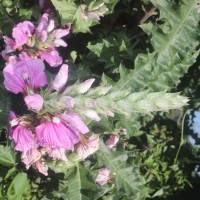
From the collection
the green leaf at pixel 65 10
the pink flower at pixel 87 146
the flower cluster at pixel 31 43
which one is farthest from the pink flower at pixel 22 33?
the pink flower at pixel 87 146

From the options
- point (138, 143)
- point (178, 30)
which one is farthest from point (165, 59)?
point (138, 143)

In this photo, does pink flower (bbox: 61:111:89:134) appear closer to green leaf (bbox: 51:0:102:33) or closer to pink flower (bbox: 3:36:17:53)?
pink flower (bbox: 3:36:17:53)

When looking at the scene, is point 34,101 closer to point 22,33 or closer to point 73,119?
point 73,119

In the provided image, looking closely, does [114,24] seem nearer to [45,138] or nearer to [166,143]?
[166,143]

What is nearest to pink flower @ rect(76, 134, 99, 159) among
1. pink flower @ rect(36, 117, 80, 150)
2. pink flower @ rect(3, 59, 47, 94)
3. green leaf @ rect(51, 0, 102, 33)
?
pink flower @ rect(36, 117, 80, 150)

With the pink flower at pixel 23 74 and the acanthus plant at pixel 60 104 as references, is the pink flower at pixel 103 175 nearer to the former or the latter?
the acanthus plant at pixel 60 104

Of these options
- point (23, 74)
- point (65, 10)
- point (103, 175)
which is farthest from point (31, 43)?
point (103, 175)
